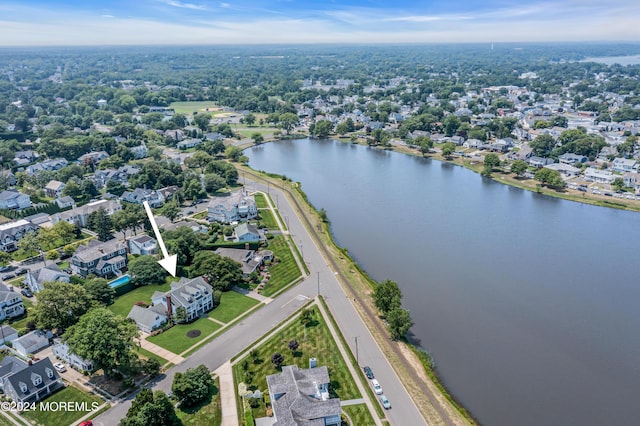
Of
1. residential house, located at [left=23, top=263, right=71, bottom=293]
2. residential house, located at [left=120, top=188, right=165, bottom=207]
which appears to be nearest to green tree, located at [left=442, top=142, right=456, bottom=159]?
residential house, located at [left=120, top=188, right=165, bottom=207]

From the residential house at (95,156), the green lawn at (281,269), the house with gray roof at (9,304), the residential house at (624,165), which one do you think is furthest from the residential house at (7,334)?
the residential house at (624,165)

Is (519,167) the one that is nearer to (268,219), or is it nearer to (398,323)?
(268,219)

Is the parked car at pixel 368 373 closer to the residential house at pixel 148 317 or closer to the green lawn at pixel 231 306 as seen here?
the green lawn at pixel 231 306

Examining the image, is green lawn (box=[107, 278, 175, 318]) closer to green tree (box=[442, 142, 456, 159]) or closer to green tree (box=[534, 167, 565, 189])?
green tree (box=[534, 167, 565, 189])

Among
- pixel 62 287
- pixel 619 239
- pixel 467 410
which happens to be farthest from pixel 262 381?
pixel 619 239

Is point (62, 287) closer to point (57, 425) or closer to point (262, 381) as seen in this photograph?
point (57, 425)

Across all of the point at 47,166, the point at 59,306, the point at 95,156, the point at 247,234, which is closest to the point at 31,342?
the point at 59,306

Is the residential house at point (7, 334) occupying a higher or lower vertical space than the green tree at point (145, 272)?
lower
